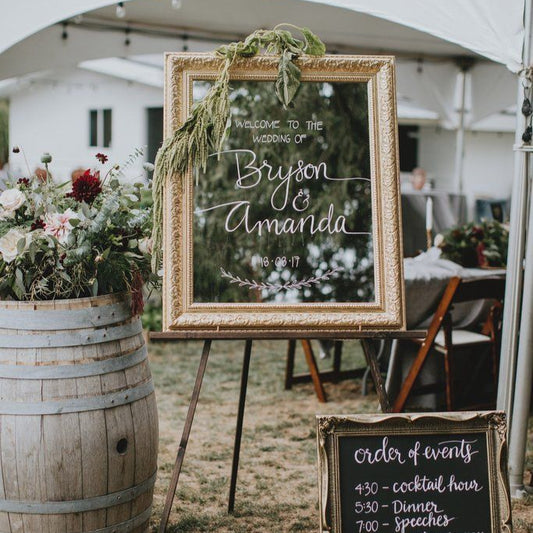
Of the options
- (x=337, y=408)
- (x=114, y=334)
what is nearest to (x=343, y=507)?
(x=114, y=334)

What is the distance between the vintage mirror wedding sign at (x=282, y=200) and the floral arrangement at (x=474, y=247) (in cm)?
225

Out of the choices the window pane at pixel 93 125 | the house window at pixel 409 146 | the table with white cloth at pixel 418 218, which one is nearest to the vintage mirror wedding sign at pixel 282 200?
the table with white cloth at pixel 418 218

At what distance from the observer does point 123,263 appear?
241 cm

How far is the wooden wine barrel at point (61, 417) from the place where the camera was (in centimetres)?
223

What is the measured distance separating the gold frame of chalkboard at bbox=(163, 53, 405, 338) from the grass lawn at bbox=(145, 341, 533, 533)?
3.05 ft

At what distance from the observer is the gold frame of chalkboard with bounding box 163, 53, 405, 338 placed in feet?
7.88

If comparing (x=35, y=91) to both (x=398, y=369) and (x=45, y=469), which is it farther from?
(x=45, y=469)

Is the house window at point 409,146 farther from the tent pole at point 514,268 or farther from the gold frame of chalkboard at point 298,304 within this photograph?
the gold frame of chalkboard at point 298,304

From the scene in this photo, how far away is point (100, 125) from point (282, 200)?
12.8m

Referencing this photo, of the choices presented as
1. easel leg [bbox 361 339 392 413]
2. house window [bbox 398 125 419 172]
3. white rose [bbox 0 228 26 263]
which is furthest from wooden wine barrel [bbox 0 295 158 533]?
house window [bbox 398 125 419 172]

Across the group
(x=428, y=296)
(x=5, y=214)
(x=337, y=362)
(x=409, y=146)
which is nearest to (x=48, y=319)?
(x=5, y=214)

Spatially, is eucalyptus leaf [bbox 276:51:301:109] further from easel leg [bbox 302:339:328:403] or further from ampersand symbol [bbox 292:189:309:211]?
easel leg [bbox 302:339:328:403]

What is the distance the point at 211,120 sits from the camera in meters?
2.40

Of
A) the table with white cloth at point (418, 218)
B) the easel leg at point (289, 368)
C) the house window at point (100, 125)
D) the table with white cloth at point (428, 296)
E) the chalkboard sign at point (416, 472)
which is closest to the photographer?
the chalkboard sign at point (416, 472)
